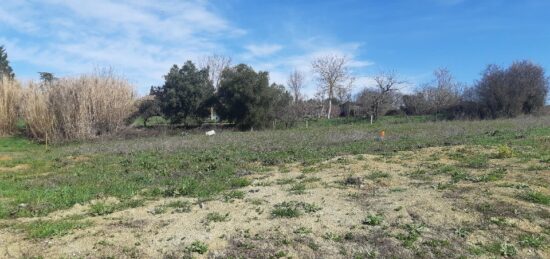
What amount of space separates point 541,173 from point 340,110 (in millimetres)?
40613

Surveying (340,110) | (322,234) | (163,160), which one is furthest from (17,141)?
(340,110)

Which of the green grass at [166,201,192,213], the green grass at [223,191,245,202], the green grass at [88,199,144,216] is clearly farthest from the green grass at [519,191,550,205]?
the green grass at [88,199,144,216]

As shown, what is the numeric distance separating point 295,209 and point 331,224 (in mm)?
650

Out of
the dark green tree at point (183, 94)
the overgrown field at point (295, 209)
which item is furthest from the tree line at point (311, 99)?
the overgrown field at point (295, 209)

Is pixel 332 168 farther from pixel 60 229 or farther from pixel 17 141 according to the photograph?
pixel 17 141

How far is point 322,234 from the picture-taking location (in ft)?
17.2

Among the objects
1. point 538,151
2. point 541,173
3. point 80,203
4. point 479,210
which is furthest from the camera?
point 538,151

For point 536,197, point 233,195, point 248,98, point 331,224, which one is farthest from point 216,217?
point 248,98

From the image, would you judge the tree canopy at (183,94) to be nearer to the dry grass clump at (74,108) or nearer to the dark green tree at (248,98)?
the dark green tree at (248,98)

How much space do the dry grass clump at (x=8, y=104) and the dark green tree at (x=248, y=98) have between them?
12157mm

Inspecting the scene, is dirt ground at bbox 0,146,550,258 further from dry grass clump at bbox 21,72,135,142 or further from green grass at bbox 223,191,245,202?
dry grass clump at bbox 21,72,135,142

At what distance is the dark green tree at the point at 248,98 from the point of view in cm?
2991

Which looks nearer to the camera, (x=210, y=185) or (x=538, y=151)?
(x=210, y=185)

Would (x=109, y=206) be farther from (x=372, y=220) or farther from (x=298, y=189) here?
(x=372, y=220)
